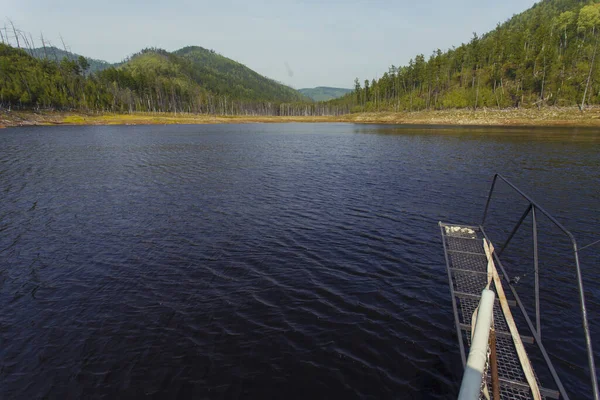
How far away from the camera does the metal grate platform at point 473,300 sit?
27.8 feet

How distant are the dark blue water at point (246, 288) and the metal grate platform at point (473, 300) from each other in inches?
30.6

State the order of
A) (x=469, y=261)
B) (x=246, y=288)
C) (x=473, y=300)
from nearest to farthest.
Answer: (x=473, y=300) < (x=246, y=288) < (x=469, y=261)

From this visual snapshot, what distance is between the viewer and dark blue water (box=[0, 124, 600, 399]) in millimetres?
10148

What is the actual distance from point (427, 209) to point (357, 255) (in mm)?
11809

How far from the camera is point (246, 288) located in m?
15.2

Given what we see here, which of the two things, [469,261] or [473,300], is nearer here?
[473,300]

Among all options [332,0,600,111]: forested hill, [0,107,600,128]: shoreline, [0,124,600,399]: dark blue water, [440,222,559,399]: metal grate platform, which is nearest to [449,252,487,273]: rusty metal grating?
[440,222,559,399]: metal grate platform

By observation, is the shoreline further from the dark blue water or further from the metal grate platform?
the metal grate platform

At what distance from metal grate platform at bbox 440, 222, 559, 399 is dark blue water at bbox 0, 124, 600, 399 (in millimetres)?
777

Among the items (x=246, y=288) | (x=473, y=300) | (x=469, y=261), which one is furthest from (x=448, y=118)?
(x=246, y=288)

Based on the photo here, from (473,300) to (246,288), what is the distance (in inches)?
432

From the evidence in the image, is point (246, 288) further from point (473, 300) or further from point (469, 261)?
point (469, 261)

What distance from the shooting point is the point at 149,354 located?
1107 cm

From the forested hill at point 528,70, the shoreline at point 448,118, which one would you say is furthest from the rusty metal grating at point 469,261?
the forested hill at point 528,70
